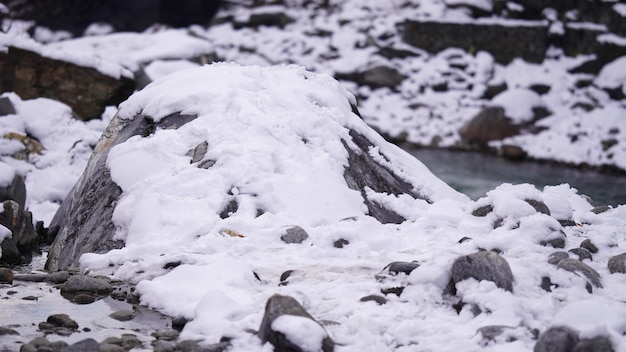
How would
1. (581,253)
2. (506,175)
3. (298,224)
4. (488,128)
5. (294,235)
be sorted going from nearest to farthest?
(581,253), (294,235), (298,224), (506,175), (488,128)

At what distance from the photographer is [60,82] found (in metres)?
11.6

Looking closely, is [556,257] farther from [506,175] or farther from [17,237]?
[506,175]

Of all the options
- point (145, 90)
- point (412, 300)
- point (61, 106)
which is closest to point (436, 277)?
point (412, 300)

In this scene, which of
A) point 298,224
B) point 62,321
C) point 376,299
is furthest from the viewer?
point 298,224

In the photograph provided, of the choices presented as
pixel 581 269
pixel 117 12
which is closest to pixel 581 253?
pixel 581 269

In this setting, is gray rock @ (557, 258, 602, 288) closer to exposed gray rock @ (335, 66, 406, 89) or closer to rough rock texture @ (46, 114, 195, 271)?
rough rock texture @ (46, 114, 195, 271)

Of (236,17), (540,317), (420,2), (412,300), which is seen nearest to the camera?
(540,317)

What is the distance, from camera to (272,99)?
22.6ft

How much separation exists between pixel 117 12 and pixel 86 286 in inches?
921

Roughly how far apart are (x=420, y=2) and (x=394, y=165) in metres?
17.9

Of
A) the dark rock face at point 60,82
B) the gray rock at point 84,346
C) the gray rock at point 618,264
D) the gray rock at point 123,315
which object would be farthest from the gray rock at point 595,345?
the dark rock face at point 60,82

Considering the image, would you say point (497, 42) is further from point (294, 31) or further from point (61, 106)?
point (61, 106)

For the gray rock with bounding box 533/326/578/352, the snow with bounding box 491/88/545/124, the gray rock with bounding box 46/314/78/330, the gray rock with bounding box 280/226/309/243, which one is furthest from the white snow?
the snow with bounding box 491/88/545/124

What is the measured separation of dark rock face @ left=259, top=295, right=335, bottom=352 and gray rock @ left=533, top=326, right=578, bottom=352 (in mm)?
1018
